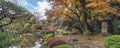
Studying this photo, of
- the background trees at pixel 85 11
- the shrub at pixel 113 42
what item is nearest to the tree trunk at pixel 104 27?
the background trees at pixel 85 11

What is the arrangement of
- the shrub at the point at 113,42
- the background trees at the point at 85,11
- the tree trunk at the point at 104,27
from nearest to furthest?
the shrub at the point at 113,42, the background trees at the point at 85,11, the tree trunk at the point at 104,27

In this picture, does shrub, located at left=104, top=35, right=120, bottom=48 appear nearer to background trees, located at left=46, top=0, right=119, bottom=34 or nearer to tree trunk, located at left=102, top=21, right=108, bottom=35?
background trees, located at left=46, top=0, right=119, bottom=34

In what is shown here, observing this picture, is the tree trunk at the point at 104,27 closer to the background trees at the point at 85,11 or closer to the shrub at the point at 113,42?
the background trees at the point at 85,11

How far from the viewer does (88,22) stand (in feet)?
92.6

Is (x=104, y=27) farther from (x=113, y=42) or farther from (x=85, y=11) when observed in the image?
(x=113, y=42)

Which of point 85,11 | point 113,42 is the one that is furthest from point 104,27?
point 113,42

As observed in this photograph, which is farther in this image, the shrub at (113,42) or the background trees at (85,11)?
the background trees at (85,11)

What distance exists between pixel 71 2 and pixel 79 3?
0.73 metres

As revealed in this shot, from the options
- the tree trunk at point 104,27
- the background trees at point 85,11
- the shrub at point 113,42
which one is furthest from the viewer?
the tree trunk at point 104,27

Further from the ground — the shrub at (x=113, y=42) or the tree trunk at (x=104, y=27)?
the shrub at (x=113, y=42)

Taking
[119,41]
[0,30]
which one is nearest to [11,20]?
[0,30]

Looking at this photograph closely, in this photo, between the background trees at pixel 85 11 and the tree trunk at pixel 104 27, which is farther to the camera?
the tree trunk at pixel 104 27

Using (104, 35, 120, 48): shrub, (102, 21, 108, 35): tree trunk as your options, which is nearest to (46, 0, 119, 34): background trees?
(102, 21, 108, 35): tree trunk

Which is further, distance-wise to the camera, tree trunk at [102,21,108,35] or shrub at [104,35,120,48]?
tree trunk at [102,21,108,35]
